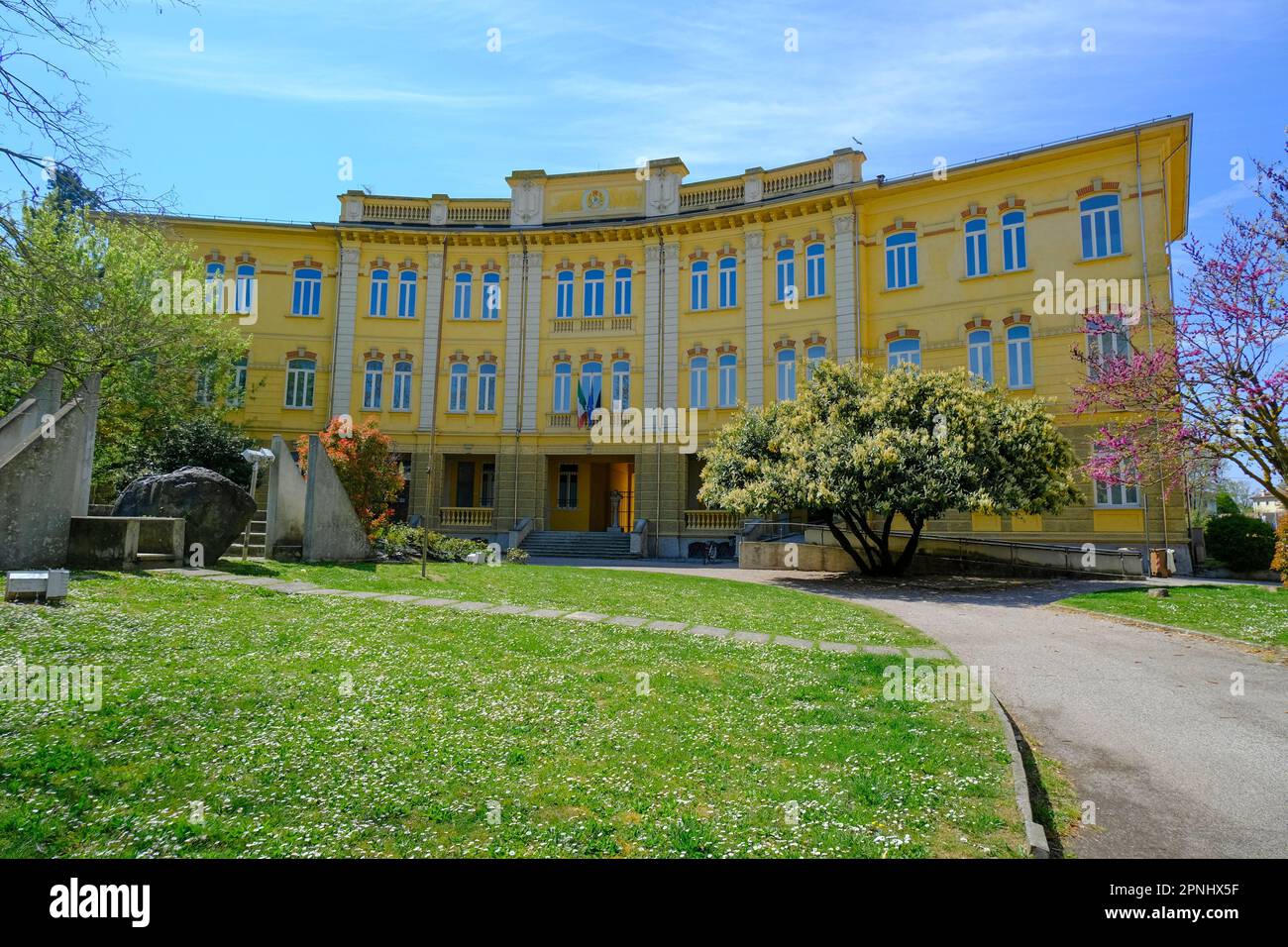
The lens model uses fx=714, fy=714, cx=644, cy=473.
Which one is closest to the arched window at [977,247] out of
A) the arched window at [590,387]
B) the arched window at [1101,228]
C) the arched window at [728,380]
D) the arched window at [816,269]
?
the arched window at [1101,228]

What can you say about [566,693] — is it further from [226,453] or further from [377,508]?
[226,453]

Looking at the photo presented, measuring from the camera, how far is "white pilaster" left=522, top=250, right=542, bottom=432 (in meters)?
33.4

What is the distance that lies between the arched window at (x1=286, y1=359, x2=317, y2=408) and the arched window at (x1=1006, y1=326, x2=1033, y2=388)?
3023cm

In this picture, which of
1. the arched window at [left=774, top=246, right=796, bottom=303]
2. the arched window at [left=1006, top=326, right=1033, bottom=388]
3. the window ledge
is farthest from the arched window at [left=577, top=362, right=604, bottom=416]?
the window ledge

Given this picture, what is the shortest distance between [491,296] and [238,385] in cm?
1235

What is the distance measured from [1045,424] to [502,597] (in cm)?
1491

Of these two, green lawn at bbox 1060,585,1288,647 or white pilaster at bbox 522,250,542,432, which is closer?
green lawn at bbox 1060,585,1288,647

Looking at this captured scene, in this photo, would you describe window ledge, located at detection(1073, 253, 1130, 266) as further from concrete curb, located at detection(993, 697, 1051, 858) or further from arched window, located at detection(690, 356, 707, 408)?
concrete curb, located at detection(993, 697, 1051, 858)

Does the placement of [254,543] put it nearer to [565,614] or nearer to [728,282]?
[565,614]

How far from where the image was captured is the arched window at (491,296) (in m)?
34.2

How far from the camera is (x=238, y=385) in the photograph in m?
33.0

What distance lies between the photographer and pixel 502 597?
1223 cm

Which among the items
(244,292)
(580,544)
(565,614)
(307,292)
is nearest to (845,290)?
(580,544)
